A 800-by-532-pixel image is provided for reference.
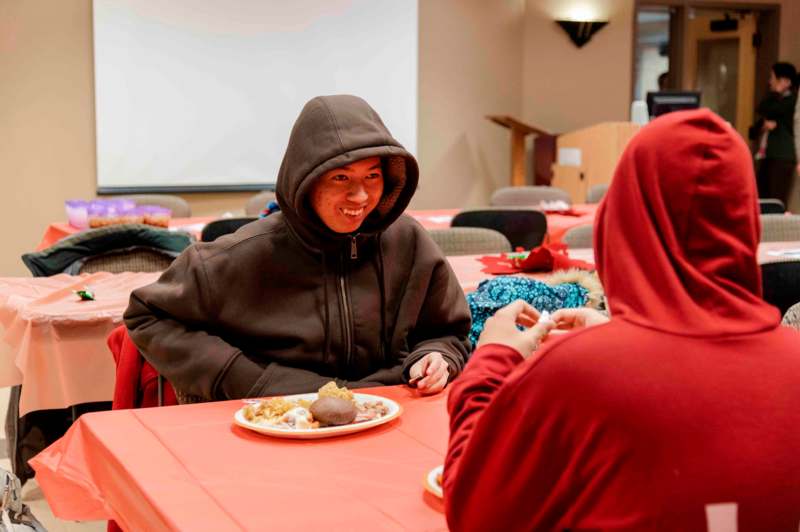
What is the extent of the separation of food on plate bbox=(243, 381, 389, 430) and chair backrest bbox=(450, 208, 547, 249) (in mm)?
3260

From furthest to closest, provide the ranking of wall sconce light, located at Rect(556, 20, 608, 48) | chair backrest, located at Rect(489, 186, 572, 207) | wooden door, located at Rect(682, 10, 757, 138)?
1. wooden door, located at Rect(682, 10, 757, 138)
2. wall sconce light, located at Rect(556, 20, 608, 48)
3. chair backrest, located at Rect(489, 186, 572, 207)

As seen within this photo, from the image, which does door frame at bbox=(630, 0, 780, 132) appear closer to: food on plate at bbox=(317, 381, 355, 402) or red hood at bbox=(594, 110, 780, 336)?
food on plate at bbox=(317, 381, 355, 402)

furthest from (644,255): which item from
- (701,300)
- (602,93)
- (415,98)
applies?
(602,93)

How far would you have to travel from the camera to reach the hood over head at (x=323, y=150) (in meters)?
2.10

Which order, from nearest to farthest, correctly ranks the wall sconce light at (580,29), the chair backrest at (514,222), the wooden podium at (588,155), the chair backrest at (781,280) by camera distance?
the chair backrest at (781,280) < the chair backrest at (514,222) < the wooden podium at (588,155) < the wall sconce light at (580,29)

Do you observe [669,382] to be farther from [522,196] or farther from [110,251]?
[522,196]

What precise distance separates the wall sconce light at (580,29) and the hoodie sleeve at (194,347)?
7742mm

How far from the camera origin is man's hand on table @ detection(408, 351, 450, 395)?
202 cm

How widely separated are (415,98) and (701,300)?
7.47 m

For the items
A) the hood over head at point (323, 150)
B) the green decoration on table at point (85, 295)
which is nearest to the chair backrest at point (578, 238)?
the green decoration on table at point (85, 295)

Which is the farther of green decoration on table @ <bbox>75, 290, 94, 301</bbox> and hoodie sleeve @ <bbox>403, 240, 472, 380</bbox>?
green decoration on table @ <bbox>75, 290, 94, 301</bbox>

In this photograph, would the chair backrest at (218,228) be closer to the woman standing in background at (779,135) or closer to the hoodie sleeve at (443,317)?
the hoodie sleeve at (443,317)

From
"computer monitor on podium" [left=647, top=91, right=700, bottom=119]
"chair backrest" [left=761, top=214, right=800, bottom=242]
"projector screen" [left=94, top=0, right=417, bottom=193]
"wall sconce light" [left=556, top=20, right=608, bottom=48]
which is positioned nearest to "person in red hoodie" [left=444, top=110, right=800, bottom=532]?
"chair backrest" [left=761, top=214, right=800, bottom=242]

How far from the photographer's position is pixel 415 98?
8414 millimetres
